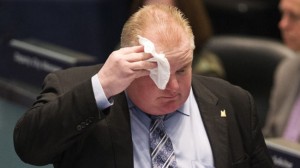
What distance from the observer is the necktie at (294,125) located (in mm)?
3639

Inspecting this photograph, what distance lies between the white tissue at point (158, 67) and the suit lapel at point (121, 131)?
0.19 meters

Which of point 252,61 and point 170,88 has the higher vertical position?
point 170,88

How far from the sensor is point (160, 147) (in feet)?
7.15

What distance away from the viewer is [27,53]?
297 centimetres

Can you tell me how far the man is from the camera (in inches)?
80.1

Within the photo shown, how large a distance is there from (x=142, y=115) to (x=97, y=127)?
0.13m

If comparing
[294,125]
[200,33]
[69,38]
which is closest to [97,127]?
[200,33]

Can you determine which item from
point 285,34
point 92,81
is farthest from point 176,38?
point 285,34

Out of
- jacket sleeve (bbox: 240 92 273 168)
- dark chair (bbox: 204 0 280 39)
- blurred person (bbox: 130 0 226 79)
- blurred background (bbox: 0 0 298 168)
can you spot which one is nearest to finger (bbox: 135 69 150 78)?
jacket sleeve (bbox: 240 92 273 168)

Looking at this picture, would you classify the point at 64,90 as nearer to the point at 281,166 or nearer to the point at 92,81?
the point at 92,81

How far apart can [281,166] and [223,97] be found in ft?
2.07

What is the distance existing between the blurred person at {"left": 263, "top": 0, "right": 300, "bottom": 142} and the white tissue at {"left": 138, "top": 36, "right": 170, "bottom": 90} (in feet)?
5.68

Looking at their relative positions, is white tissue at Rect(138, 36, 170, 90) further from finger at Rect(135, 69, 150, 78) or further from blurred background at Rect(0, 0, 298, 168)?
blurred background at Rect(0, 0, 298, 168)

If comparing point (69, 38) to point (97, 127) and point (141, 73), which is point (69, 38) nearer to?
point (97, 127)
